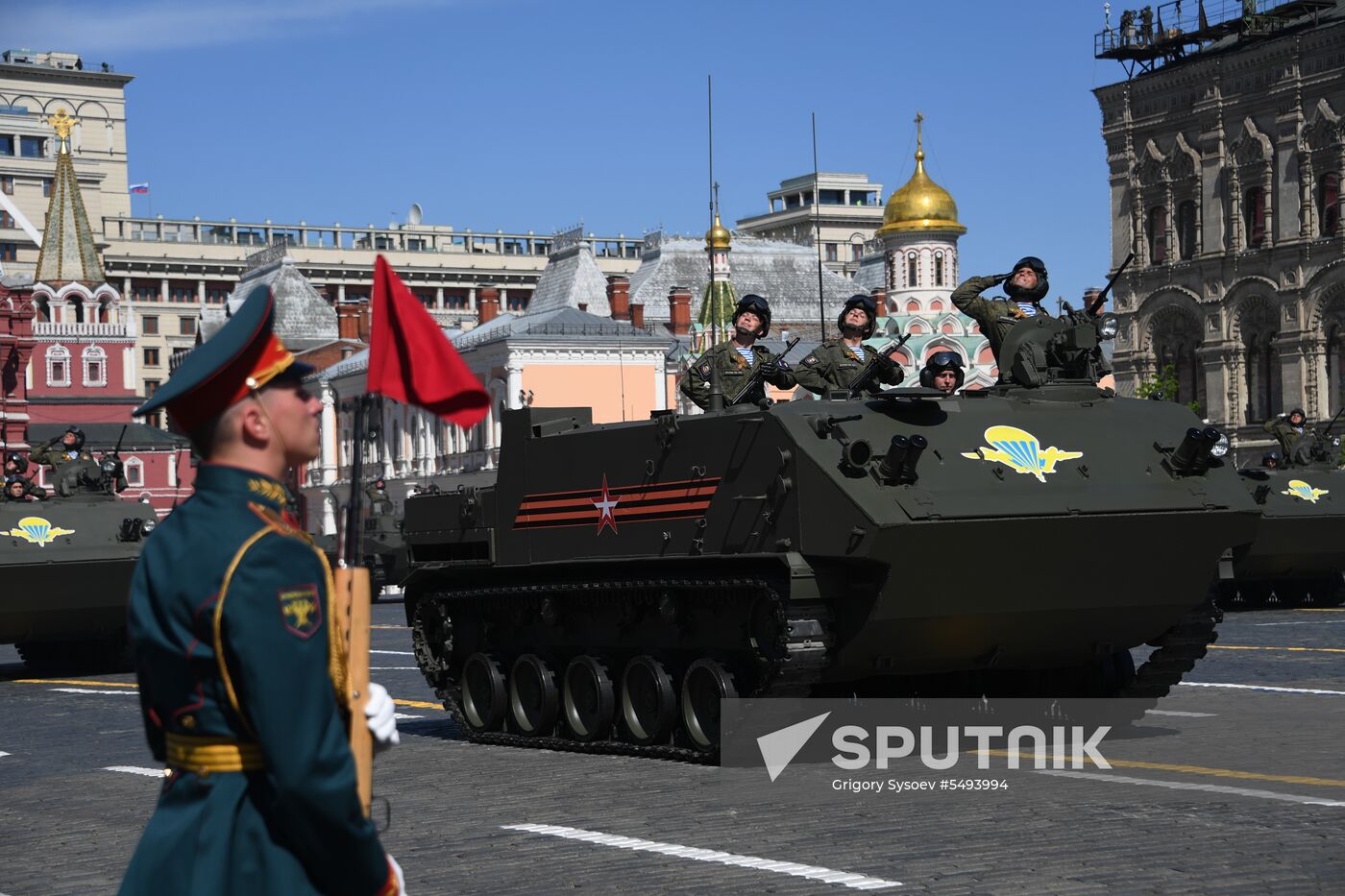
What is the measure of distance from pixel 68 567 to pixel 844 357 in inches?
442

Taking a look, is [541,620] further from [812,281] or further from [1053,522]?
[812,281]

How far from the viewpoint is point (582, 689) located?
15.3 m

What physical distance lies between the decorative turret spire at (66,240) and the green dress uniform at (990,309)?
98.9 meters

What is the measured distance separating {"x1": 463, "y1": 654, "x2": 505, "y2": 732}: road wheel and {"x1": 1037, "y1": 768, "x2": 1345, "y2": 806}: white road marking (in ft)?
15.7

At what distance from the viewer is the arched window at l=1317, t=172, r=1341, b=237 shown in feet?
213

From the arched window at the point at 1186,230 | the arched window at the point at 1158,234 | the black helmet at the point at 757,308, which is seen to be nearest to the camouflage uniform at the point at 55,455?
the black helmet at the point at 757,308

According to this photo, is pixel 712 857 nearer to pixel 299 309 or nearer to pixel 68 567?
pixel 68 567

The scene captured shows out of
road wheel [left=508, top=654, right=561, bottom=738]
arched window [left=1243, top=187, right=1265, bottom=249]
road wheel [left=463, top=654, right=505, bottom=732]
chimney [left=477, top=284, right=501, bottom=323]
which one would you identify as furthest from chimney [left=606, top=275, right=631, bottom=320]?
road wheel [left=508, top=654, right=561, bottom=738]

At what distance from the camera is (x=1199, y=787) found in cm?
1152

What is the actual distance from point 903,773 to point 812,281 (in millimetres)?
102482

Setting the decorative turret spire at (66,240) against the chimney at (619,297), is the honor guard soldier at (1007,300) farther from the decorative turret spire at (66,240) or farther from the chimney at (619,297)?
the decorative turret spire at (66,240)

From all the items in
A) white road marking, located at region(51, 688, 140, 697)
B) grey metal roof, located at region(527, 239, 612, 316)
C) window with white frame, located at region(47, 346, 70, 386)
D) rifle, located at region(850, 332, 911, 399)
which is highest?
grey metal roof, located at region(527, 239, 612, 316)

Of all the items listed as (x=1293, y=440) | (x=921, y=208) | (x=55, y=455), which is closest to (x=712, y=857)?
(x=55, y=455)

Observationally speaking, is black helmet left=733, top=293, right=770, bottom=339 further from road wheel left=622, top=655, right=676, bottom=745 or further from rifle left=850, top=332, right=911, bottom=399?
road wheel left=622, top=655, right=676, bottom=745
